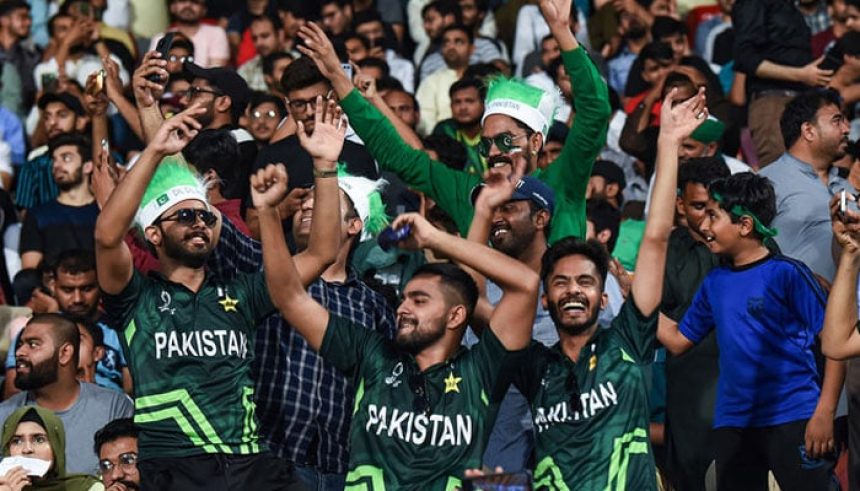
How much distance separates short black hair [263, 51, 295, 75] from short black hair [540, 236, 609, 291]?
7077 mm

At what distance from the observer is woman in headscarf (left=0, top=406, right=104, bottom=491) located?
9.93 m

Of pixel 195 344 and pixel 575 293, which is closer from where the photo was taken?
pixel 575 293

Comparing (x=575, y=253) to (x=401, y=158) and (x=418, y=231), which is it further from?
(x=401, y=158)

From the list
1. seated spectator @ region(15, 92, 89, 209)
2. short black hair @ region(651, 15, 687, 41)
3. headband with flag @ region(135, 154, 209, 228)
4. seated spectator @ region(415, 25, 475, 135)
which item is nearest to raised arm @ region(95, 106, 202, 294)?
headband with flag @ region(135, 154, 209, 228)

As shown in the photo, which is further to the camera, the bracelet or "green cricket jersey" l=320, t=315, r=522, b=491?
the bracelet

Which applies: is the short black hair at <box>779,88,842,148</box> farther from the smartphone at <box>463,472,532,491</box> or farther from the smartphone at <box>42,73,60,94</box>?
the smartphone at <box>42,73,60,94</box>

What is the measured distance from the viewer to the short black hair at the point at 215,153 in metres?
10.3

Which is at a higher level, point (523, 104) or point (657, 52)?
point (657, 52)

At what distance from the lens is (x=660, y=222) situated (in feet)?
26.0

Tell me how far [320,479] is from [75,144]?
5.31 meters

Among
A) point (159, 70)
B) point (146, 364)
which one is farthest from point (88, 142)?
point (146, 364)

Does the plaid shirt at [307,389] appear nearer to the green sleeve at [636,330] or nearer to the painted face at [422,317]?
the painted face at [422,317]

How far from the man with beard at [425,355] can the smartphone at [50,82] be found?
26.9 feet

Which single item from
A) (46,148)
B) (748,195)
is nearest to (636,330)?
(748,195)
